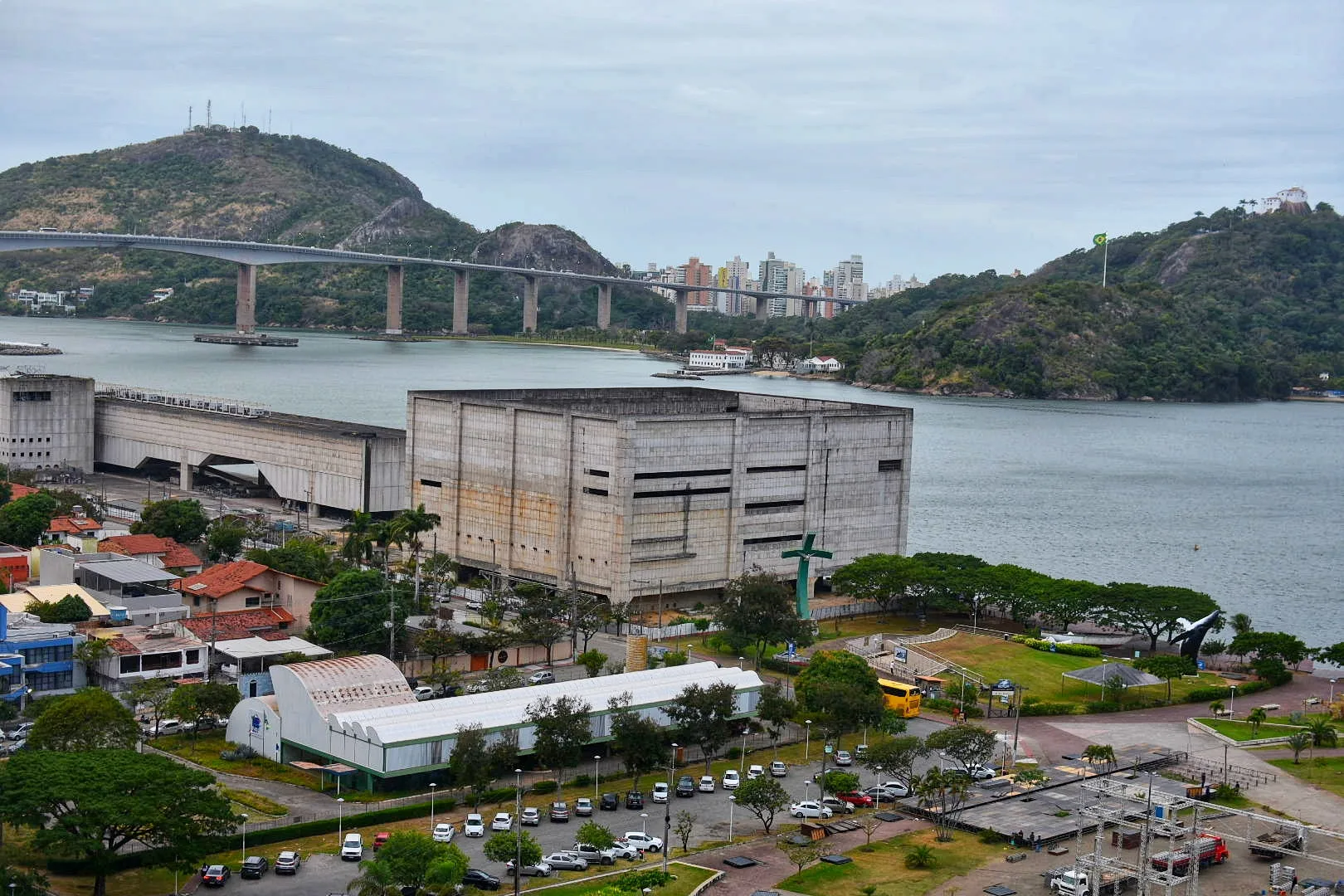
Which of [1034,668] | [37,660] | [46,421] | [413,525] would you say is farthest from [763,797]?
[46,421]

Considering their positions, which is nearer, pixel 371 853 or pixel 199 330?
pixel 371 853

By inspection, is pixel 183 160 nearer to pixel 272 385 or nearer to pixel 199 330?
pixel 199 330

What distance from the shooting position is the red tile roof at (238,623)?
83.8 ft

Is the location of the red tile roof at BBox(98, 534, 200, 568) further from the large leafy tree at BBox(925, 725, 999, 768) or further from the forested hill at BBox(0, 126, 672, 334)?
the forested hill at BBox(0, 126, 672, 334)

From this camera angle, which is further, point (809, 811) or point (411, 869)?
point (809, 811)

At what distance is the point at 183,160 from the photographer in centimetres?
15250

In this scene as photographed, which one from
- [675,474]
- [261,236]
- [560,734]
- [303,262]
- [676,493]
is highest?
[261,236]

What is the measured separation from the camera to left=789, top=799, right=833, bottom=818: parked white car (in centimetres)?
1938

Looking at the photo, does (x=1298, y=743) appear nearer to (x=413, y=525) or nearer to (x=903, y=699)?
(x=903, y=699)

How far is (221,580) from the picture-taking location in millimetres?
27969

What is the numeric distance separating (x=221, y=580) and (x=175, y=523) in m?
6.28

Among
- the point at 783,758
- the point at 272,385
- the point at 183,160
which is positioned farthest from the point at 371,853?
the point at 183,160

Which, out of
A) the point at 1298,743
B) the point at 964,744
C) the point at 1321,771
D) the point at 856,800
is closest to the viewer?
the point at 856,800

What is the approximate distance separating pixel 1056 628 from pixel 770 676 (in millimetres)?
8002
